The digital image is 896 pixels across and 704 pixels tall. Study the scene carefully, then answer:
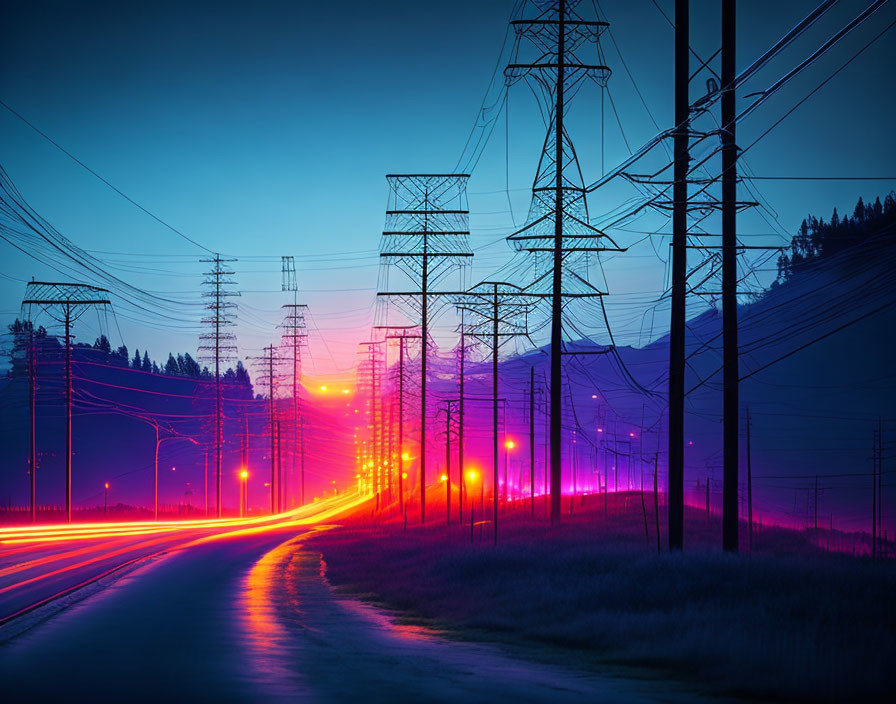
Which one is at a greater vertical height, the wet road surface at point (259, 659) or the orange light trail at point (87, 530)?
the wet road surface at point (259, 659)

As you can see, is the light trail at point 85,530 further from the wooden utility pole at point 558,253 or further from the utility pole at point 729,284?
the utility pole at point 729,284

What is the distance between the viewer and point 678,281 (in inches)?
866

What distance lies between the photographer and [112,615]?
64.2 ft

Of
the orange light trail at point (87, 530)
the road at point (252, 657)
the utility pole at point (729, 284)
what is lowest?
the orange light trail at point (87, 530)

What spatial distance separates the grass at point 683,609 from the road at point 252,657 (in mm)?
1400

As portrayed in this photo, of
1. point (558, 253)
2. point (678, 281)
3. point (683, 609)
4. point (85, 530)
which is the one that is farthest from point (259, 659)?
point (85, 530)

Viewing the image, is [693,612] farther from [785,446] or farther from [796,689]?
[785,446]

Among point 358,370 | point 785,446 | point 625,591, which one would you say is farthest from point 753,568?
point 785,446

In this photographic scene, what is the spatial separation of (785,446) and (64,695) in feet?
645

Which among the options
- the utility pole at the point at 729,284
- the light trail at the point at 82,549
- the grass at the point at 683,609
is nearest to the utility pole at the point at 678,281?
the utility pole at the point at 729,284

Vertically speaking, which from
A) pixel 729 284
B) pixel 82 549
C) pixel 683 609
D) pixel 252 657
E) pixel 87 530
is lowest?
pixel 87 530

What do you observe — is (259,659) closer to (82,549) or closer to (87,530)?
(82,549)

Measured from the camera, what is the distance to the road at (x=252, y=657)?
36.9ft

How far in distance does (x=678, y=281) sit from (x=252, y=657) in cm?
1400
